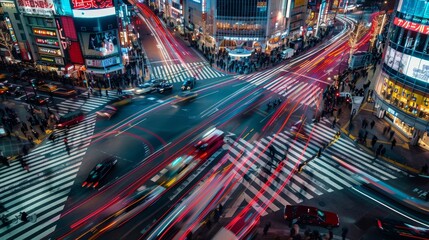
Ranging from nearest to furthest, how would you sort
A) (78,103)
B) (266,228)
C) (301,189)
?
(266,228)
(301,189)
(78,103)

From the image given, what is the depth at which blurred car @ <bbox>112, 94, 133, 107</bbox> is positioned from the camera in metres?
38.9

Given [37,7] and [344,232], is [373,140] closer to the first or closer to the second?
[344,232]

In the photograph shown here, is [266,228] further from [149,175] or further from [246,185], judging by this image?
[149,175]

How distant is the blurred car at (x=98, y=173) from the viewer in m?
24.2

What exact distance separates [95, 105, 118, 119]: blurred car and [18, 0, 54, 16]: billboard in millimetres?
18379

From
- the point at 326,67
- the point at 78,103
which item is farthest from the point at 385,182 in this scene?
the point at 78,103

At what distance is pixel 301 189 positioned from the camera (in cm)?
2425

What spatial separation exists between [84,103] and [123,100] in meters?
5.43

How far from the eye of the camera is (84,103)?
39656mm

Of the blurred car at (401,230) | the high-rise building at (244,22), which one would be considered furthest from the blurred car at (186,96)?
the blurred car at (401,230)

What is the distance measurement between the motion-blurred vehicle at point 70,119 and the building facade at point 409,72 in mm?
35879

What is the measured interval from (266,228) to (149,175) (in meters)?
11.3

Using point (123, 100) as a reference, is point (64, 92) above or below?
above

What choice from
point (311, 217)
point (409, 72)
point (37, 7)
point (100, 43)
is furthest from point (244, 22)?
point (311, 217)
